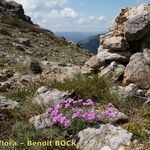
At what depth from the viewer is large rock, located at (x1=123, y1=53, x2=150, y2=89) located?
1506cm

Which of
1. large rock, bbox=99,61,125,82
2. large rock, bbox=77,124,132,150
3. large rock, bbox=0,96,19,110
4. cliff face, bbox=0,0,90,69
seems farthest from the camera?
cliff face, bbox=0,0,90,69

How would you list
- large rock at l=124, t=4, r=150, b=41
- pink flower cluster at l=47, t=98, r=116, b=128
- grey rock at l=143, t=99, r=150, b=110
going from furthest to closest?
large rock at l=124, t=4, r=150, b=41, grey rock at l=143, t=99, r=150, b=110, pink flower cluster at l=47, t=98, r=116, b=128

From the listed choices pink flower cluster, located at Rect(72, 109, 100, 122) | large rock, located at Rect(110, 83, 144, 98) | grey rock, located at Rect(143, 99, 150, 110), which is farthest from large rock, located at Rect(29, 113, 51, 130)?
grey rock, located at Rect(143, 99, 150, 110)

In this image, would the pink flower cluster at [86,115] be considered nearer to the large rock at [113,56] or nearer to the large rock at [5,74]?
the large rock at [113,56]

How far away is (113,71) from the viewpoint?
16.4 metres

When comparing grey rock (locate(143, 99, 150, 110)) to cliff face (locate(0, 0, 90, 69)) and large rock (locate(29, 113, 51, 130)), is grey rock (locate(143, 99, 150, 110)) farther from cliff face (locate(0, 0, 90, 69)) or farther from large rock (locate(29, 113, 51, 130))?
cliff face (locate(0, 0, 90, 69))

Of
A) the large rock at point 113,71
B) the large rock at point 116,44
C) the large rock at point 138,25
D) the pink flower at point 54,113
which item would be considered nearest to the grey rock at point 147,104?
the pink flower at point 54,113

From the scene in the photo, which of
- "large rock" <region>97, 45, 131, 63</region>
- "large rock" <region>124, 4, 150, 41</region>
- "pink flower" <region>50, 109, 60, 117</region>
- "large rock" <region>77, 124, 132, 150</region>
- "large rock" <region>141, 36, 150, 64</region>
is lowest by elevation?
"large rock" <region>77, 124, 132, 150</region>

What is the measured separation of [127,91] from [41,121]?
383 centimetres

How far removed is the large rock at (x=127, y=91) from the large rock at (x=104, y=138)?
128 inches

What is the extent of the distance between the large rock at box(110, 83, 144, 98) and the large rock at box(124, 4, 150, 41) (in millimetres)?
2814

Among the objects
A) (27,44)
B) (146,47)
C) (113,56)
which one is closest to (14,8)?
(27,44)

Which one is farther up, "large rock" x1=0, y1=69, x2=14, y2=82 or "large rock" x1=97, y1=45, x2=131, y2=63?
"large rock" x1=97, y1=45, x2=131, y2=63

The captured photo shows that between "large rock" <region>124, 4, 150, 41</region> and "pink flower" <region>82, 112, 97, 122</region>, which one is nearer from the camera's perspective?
"pink flower" <region>82, 112, 97, 122</region>
